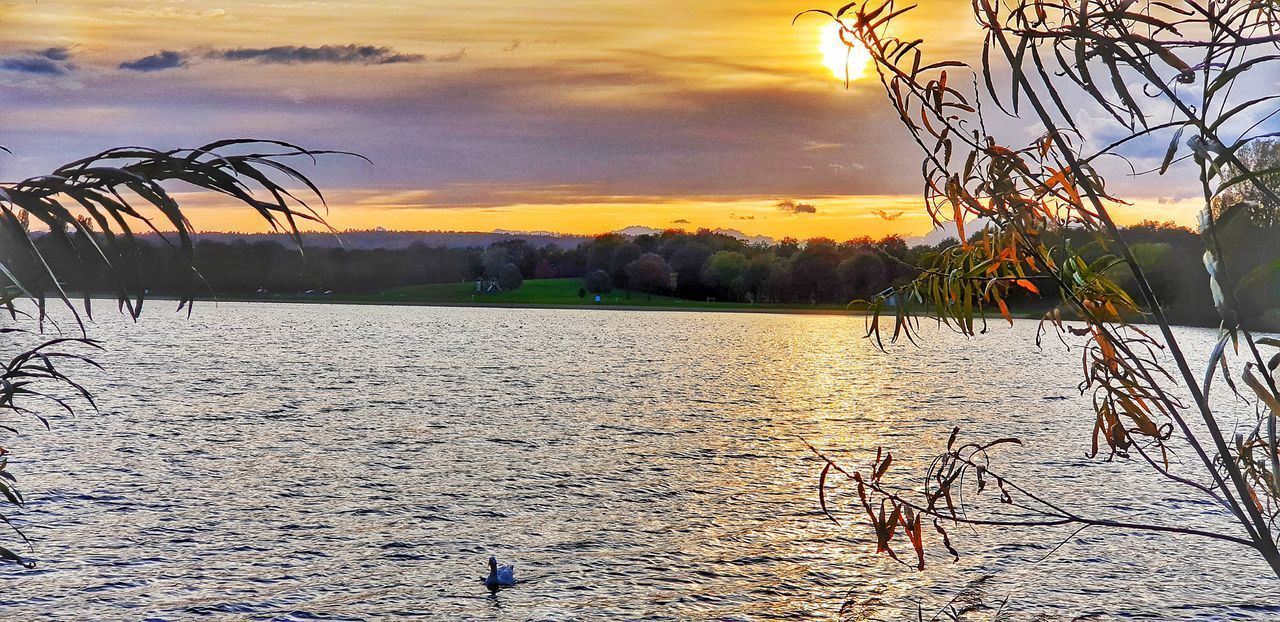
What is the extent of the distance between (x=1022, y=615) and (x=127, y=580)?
12.2 m

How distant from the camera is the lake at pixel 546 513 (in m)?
14.5

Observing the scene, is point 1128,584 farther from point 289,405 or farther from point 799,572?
point 289,405

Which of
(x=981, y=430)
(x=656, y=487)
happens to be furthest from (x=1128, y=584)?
(x=981, y=430)

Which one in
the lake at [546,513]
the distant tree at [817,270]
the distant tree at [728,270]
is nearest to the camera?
the lake at [546,513]

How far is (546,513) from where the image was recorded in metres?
20.5

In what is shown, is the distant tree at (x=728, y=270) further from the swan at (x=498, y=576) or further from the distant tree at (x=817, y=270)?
the swan at (x=498, y=576)

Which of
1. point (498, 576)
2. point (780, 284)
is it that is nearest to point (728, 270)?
point (780, 284)

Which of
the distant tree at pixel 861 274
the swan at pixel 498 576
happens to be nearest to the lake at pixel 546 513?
the swan at pixel 498 576

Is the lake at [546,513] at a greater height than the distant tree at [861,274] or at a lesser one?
lesser

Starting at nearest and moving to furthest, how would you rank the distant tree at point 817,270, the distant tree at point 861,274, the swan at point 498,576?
the swan at point 498,576
the distant tree at point 861,274
the distant tree at point 817,270

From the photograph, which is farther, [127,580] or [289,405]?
[289,405]

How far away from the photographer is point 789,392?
2175 inches

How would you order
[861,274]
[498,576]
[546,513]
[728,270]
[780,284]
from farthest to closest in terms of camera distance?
1. [728,270]
2. [780,284]
3. [861,274]
4. [546,513]
5. [498,576]

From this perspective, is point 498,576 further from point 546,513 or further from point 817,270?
point 817,270
